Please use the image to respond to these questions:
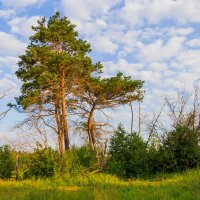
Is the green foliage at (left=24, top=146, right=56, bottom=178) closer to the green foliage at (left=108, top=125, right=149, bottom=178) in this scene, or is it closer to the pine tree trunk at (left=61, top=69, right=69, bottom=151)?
the green foliage at (left=108, top=125, right=149, bottom=178)

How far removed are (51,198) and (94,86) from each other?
23.4 m

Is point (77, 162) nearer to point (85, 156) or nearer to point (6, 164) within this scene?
point (85, 156)

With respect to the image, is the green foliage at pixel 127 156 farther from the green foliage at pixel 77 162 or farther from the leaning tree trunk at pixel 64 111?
the leaning tree trunk at pixel 64 111

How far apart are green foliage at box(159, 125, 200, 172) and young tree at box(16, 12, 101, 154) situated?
382 inches

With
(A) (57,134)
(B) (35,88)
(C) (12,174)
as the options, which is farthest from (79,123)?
(C) (12,174)

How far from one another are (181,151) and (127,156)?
10.4 feet

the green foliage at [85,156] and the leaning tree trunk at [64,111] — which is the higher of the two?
the leaning tree trunk at [64,111]

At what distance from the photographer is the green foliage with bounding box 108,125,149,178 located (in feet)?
76.3

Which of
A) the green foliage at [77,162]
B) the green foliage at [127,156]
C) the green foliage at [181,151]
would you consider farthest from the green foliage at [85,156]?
A: the green foliage at [181,151]

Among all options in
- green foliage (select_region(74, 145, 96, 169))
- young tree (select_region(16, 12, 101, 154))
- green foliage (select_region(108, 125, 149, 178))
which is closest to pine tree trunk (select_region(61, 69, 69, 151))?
young tree (select_region(16, 12, 101, 154))

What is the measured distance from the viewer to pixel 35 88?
32.2 metres

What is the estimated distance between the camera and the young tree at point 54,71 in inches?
1236

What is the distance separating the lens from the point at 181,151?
23.3 metres

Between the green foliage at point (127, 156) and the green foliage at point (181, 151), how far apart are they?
1174mm
